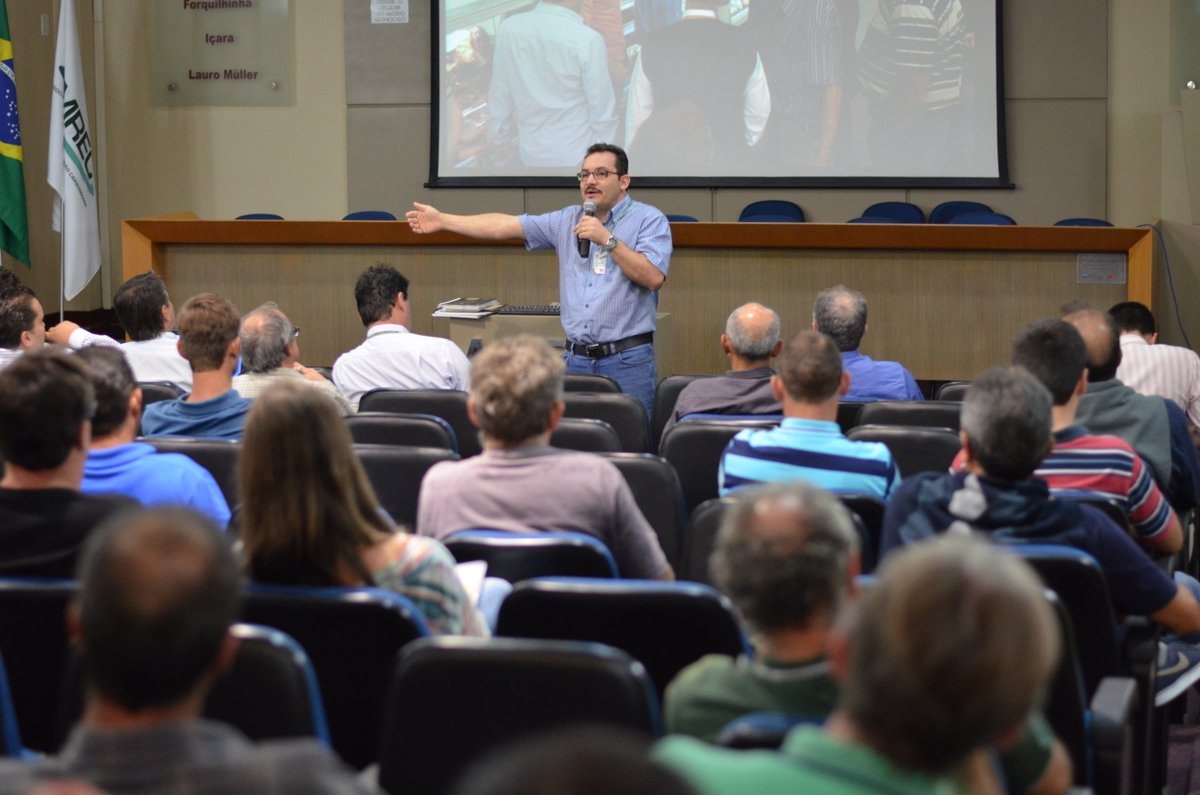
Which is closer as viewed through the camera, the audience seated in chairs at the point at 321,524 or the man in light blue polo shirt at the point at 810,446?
the audience seated in chairs at the point at 321,524

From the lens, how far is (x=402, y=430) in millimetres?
3738

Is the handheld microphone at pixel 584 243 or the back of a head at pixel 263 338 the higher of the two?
the handheld microphone at pixel 584 243

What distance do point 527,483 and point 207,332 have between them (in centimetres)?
130

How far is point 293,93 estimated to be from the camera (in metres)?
9.81

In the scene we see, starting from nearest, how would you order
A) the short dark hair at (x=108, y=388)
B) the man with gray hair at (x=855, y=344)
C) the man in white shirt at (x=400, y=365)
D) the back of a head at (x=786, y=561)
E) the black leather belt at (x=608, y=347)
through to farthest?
the back of a head at (x=786, y=561) < the short dark hair at (x=108, y=388) < the man with gray hair at (x=855, y=344) < the man in white shirt at (x=400, y=365) < the black leather belt at (x=608, y=347)

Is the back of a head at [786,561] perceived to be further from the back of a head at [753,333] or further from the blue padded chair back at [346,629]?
the back of a head at [753,333]

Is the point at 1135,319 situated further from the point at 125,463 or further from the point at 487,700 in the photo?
the point at 487,700

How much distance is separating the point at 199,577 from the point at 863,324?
3.46 m

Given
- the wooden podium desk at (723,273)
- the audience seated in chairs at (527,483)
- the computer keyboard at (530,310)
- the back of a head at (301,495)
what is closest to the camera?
the back of a head at (301,495)

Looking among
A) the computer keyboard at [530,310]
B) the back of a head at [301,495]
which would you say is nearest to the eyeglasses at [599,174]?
the computer keyboard at [530,310]

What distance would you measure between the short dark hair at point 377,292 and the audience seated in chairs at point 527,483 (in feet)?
7.29

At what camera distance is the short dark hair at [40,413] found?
2.35 meters

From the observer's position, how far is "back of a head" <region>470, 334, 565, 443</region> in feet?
9.09

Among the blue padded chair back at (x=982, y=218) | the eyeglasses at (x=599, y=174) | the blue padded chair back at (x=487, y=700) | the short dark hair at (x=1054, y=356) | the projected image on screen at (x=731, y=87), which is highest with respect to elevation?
the projected image on screen at (x=731, y=87)
